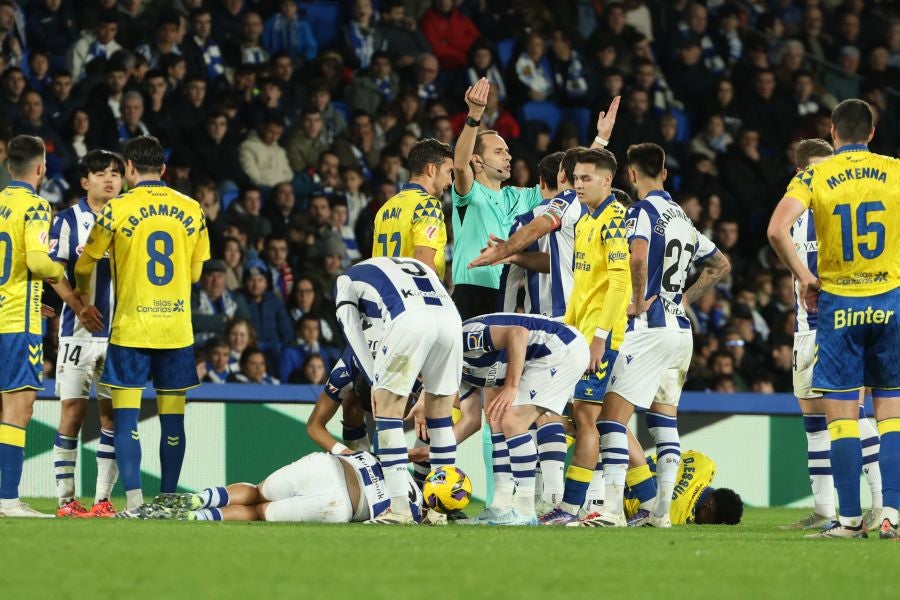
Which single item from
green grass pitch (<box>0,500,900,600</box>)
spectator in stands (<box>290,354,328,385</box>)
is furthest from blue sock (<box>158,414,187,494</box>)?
spectator in stands (<box>290,354,328,385</box>)

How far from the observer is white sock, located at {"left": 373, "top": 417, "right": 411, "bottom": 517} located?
8.39 meters

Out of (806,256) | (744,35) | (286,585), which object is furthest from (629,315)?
(744,35)

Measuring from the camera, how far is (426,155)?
9.97 m

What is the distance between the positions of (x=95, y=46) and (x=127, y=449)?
7.34m

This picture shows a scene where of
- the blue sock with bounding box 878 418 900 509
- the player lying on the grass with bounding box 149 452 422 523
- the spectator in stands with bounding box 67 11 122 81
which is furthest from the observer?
the spectator in stands with bounding box 67 11 122 81

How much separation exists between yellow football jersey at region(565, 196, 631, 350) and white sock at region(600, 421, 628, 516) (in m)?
0.57

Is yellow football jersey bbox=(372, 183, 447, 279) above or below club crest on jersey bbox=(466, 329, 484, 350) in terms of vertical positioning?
above

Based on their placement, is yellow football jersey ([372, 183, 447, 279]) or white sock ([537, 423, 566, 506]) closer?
white sock ([537, 423, 566, 506])

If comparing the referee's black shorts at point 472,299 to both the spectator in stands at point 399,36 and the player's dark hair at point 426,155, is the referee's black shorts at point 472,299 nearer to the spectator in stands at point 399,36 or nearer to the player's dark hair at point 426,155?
the player's dark hair at point 426,155

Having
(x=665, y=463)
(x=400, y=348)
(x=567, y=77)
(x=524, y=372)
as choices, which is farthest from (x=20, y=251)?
(x=567, y=77)

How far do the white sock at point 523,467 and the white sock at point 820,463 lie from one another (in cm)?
213

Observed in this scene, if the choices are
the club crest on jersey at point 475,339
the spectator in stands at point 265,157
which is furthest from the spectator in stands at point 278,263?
the club crest on jersey at point 475,339

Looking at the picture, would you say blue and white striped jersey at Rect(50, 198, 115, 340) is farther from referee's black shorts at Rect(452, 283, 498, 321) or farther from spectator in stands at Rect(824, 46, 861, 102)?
spectator in stands at Rect(824, 46, 861, 102)

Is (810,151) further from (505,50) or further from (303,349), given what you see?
(505,50)
